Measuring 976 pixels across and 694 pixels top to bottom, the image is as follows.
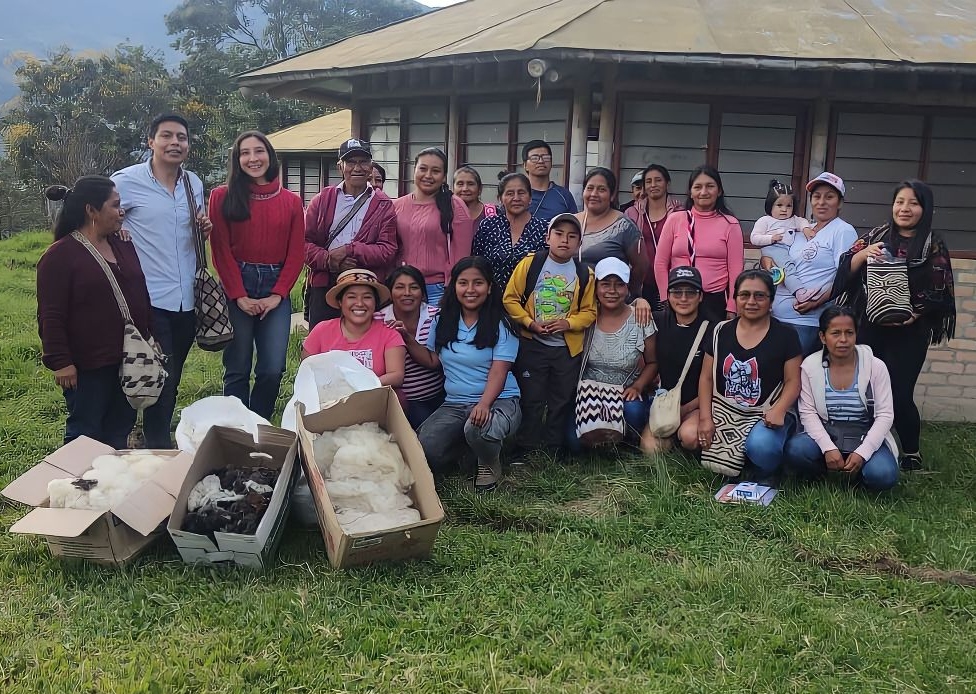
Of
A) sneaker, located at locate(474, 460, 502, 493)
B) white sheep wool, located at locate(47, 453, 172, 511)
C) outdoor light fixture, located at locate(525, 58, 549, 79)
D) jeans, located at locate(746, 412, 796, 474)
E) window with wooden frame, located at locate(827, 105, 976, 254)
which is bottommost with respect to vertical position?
sneaker, located at locate(474, 460, 502, 493)

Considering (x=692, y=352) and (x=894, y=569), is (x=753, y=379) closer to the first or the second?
(x=692, y=352)

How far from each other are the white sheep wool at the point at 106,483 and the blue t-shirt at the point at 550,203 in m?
2.91

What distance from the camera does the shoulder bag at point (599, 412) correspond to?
190 inches

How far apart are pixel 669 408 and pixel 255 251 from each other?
2700 mm

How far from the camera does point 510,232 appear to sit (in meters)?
5.11

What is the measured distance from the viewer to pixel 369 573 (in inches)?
134

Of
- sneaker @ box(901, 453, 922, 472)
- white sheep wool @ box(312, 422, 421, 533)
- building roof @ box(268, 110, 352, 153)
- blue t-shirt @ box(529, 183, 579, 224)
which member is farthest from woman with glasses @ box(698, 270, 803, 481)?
building roof @ box(268, 110, 352, 153)

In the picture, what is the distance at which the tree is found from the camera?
2656cm

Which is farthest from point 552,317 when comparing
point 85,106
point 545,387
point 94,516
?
point 85,106

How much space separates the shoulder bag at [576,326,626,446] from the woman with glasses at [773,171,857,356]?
4.43 feet

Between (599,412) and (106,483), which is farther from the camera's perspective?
(599,412)

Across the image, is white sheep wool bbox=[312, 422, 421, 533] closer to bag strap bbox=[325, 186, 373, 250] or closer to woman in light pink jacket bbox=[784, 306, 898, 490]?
bag strap bbox=[325, 186, 373, 250]

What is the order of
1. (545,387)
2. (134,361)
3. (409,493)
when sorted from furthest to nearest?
(545,387) < (134,361) < (409,493)

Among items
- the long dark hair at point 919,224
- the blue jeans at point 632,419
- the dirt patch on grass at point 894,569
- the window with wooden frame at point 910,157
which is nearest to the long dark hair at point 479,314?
the blue jeans at point 632,419
